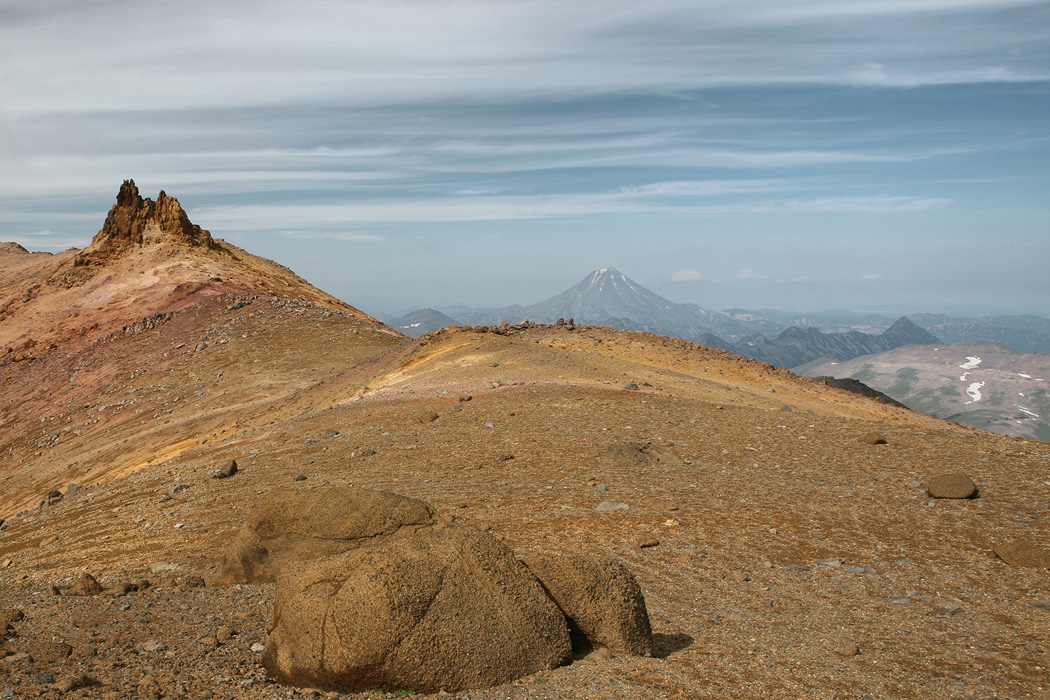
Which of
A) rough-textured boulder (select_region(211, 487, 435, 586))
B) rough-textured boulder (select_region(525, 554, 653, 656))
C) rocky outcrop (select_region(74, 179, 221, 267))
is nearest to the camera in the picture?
rough-textured boulder (select_region(525, 554, 653, 656))

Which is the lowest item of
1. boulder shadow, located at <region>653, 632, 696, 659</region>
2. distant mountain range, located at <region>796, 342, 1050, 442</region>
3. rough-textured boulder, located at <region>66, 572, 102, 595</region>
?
distant mountain range, located at <region>796, 342, 1050, 442</region>

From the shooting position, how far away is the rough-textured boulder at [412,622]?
17.1 feet

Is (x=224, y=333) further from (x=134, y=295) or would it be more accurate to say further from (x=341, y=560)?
(x=341, y=560)

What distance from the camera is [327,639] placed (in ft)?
17.4

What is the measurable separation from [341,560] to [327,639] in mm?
683

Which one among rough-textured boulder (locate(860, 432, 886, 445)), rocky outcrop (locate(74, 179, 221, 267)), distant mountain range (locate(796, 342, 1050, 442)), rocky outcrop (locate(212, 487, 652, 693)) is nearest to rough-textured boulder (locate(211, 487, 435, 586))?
rocky outcrop (locate(212, 487, 652, 693))

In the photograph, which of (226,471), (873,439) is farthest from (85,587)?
(873,439)

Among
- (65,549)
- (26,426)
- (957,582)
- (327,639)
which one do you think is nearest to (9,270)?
(26,426)

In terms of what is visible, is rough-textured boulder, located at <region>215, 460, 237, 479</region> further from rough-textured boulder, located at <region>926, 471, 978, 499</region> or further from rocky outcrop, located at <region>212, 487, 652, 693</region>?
rough-textured boulder, located at <region>926, 471, 978, 499</region>

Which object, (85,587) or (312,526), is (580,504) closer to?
(312,526)

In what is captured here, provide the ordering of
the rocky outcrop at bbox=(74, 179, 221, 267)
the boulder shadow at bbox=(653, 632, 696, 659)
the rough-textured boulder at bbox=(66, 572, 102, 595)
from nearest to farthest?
1. the boulder shadow at bbox=(653, 632, 696, 659)
2. the rough-textured boulder at bbox=(66, 572, 102, 595)
3. the rocky outcrop at bbox=(74, 179, 221, 267)

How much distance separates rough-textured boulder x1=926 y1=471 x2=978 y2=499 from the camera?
35.0 ft

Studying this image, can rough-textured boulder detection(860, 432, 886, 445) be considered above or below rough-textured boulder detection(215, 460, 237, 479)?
above

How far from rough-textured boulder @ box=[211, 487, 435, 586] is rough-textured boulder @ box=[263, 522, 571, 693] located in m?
0.74
